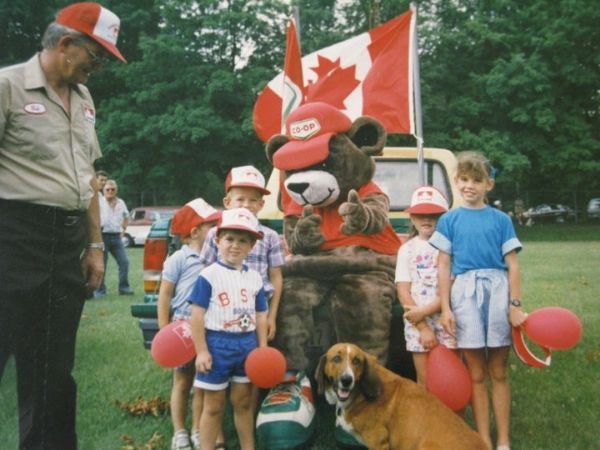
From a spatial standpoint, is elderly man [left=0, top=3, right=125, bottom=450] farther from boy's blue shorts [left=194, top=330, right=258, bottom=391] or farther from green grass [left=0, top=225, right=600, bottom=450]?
boy's blue shorts [left=194, top=330, right=258, bottom=391]

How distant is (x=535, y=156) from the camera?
29656 mm

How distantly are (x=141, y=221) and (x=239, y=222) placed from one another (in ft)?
74.3

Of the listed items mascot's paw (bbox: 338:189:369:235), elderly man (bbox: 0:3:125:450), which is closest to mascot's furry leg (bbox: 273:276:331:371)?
mascot's paw (bbox: 338:189:369:235)

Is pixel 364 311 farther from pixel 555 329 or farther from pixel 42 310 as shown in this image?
pixel 42 310

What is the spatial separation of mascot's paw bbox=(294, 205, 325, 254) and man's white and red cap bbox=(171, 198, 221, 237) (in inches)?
21.6

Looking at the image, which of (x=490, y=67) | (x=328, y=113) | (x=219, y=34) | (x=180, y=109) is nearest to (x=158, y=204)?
(x=180, y=109)

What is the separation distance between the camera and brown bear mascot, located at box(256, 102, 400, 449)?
3848 mm

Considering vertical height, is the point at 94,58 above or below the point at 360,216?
above

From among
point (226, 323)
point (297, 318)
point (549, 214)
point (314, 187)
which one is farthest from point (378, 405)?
point (549, 214)

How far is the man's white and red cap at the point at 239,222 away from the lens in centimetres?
342

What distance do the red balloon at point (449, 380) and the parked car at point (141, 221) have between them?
21084 mm

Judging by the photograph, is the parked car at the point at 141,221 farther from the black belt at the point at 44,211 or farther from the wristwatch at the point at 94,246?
the black belt at the point at 44,211

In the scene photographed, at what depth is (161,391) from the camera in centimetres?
519

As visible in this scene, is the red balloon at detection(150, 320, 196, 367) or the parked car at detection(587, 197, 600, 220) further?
the parked car at detection(587, 197, 600, 220)
